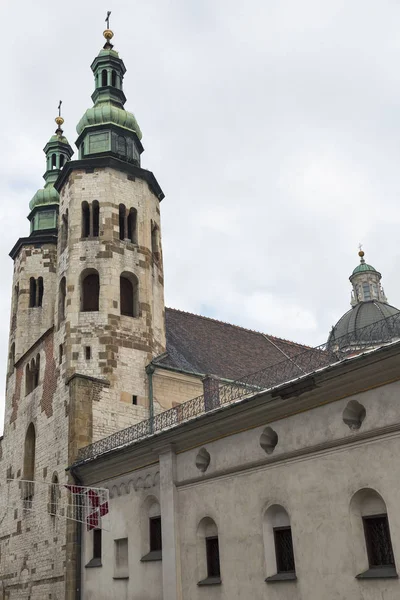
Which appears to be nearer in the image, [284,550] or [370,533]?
[370,533]

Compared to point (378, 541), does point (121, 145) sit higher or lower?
higher

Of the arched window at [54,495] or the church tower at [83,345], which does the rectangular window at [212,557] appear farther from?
the arched window at [54,495]

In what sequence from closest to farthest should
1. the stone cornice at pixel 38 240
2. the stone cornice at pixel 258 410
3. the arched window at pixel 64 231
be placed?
the stone cornice at pixel 258 410, the arched window at pixel 64 231, the stone cornice at pixel 38 240

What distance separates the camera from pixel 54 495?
2403 centimetres

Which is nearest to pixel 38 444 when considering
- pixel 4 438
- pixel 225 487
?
pixel 4 438

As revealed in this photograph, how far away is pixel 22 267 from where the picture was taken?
36.2 m

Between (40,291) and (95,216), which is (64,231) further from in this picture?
(40,291)

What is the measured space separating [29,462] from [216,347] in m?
10.6

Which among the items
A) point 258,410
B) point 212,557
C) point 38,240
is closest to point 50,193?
point 38,240

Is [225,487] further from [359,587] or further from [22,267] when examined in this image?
[22,267]

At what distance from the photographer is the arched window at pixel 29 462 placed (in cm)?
2689

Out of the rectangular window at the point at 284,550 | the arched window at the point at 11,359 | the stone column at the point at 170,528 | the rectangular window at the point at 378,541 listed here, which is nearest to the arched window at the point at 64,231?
the arched window at the point at 11,359

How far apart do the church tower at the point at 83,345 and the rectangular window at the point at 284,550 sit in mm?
9508

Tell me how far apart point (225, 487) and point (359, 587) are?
4.63 m
